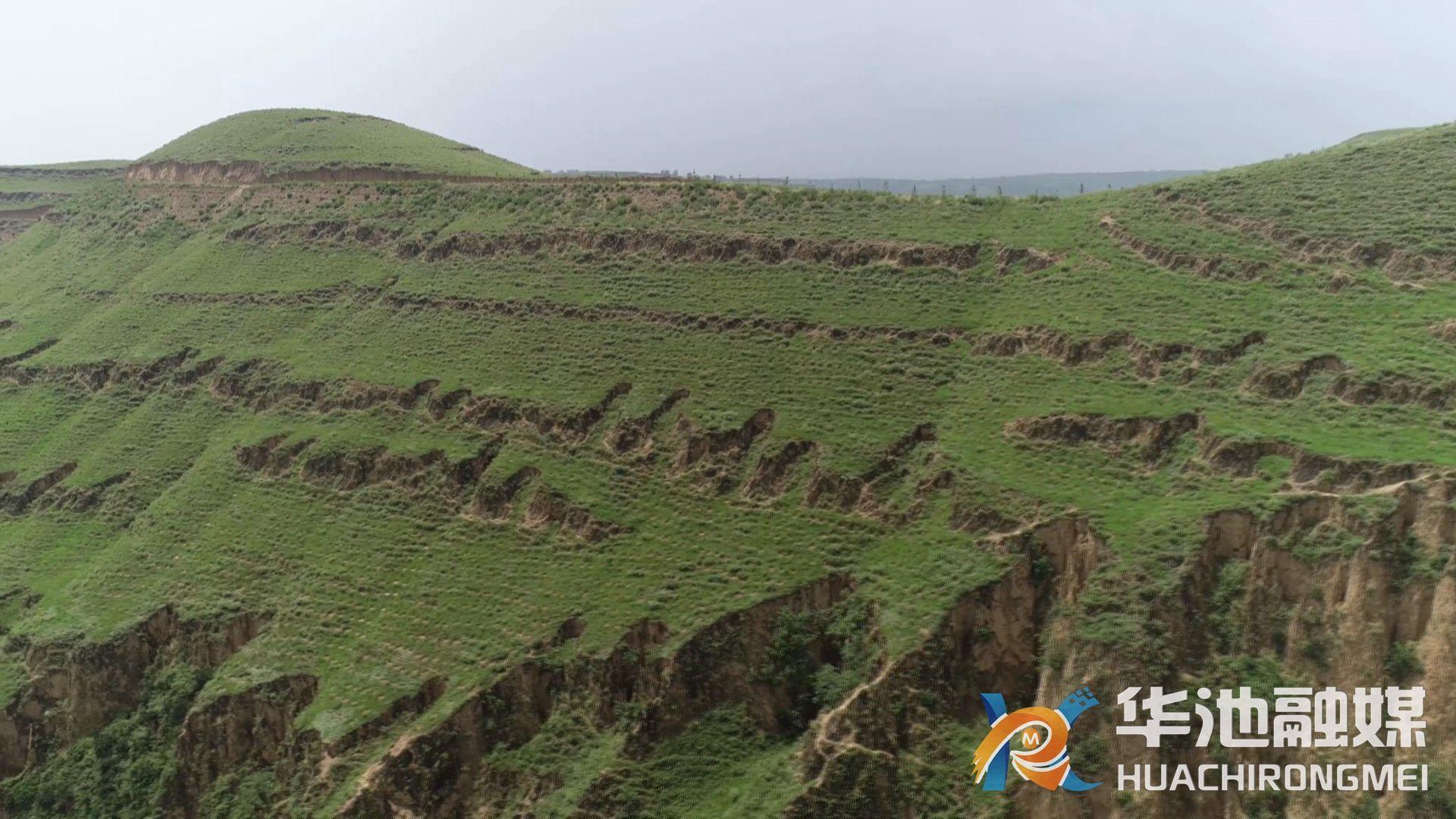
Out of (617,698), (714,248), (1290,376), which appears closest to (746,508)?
(617,698)

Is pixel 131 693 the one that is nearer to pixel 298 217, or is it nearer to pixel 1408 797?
pixel 298 217

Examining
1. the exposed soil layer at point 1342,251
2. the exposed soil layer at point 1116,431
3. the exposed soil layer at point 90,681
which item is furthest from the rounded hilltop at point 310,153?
the exposed soil layer at point 1342,251

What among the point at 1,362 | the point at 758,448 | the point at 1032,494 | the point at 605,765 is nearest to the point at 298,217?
the point at 1,362

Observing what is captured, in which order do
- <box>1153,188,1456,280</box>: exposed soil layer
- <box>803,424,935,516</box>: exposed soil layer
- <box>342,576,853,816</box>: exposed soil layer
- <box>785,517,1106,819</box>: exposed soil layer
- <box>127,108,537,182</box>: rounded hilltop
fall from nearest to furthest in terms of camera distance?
<box>785,517,1106,819</box>: exposed soil layer → <box>342,576,853,816</box>: exposed soil layer → <box>803,424,935,516</box>: exposed soil layer → <box>1153,188,1456,280</box>: exposed soil layer → <box>127,108,537,182</box>: rounded hilltop

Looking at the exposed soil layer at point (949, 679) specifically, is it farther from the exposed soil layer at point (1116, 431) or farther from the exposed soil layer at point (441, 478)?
the exposed soil layer at point (441, 478)

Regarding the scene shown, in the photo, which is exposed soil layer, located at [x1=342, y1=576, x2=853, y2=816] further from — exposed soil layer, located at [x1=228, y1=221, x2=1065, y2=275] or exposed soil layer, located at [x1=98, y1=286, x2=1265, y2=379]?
exposed soil layer, located at [x1=228, y1=221, x2=1065, y2=275]

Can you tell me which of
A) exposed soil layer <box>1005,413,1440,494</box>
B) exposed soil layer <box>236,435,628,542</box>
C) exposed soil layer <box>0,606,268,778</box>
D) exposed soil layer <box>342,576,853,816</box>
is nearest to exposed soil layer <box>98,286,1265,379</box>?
exposed soil layer <box>1005,413,1440,494</box>
